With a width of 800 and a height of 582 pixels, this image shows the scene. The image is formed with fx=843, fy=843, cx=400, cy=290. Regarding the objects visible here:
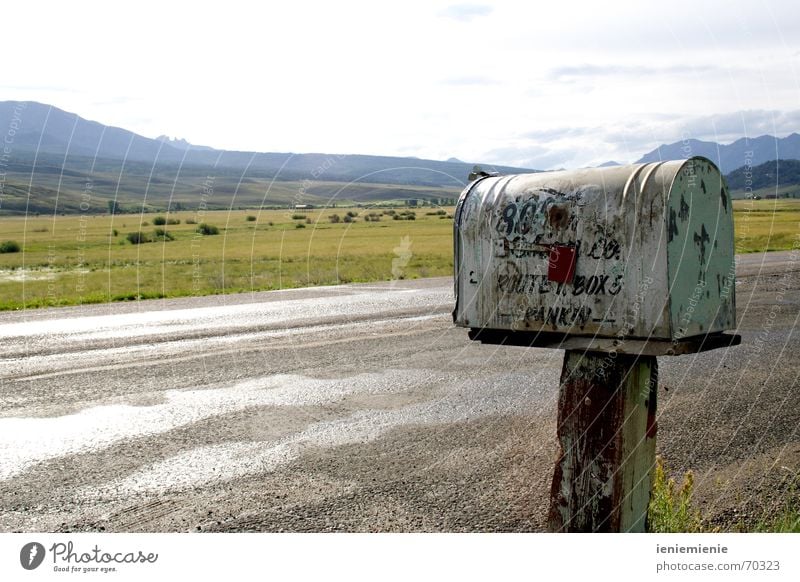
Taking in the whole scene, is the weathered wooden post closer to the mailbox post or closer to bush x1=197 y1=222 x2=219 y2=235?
the mailbox post

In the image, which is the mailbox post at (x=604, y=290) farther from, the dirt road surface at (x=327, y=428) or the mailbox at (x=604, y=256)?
the dirt road surface at (x=327, y=428)

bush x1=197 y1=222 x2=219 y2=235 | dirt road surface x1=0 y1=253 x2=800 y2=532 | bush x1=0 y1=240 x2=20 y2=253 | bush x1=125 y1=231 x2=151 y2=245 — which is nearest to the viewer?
dirt road surface x1=0 y1=253 x2=800 y2=532

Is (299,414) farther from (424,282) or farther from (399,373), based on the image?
(424,282)

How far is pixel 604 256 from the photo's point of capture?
3465 mm

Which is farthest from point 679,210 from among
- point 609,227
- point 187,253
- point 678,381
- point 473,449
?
point 187,253

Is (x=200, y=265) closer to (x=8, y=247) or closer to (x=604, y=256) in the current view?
(x=8, y=247)

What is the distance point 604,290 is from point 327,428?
332 centimetres

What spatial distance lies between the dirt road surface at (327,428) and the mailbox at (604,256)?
1.38 m

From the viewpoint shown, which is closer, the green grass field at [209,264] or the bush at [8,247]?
the green grass field at [209,264]

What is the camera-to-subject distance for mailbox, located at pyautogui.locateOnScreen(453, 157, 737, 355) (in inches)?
133

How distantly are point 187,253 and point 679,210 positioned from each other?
34.8 metres

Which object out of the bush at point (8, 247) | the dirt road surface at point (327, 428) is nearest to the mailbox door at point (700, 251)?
the dirt road surface at point (327, 428)

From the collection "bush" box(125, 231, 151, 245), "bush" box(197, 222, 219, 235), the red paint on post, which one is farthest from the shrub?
"bush" box(197, 222, 219, 235)

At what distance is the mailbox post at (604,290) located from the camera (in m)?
3.39
